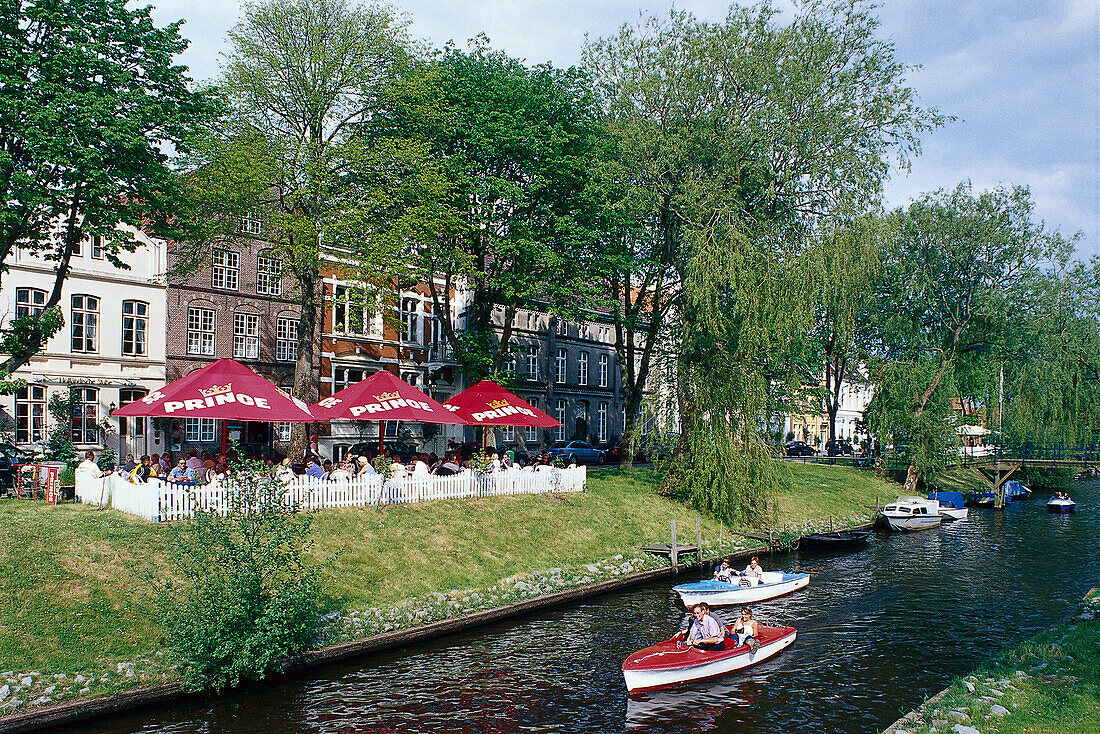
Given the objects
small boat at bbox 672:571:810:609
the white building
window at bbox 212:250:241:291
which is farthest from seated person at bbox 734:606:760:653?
window at bbox 212:250:241:291

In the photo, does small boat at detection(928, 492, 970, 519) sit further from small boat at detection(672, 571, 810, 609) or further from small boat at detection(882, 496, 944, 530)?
small boat at detection(672, 571, 810, 609)

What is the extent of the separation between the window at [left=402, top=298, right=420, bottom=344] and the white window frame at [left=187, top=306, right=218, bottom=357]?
10382 millimetres

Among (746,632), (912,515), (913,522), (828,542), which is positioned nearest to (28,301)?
(746,632)

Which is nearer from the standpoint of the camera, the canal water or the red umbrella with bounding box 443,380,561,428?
the canal water

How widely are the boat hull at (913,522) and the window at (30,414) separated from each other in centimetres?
3861

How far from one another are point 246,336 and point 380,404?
19.9 metres

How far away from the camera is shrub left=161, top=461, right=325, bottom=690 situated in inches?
580

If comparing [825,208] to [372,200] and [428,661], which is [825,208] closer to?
[372,200]

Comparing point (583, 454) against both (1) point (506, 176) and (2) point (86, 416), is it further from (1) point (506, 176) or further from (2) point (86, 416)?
(2) point (86, 416)

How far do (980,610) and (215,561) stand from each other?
2050 centimetres

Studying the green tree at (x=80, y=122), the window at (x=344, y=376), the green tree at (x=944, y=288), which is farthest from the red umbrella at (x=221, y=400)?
the green tree at (x=944, y=288)

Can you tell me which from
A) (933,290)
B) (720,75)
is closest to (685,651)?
(720,75)

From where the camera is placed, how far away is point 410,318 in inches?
1850

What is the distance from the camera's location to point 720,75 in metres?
31.3
